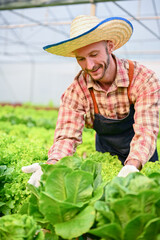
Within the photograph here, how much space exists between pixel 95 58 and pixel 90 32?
21 centimetres

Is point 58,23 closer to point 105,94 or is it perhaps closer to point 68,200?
point 105,94

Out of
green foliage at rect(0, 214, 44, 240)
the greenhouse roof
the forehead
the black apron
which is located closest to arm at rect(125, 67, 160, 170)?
the black apron

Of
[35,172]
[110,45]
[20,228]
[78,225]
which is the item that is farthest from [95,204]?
[110,45]

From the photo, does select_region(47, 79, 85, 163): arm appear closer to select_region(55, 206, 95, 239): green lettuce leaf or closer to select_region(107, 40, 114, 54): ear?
select_region(107, 40, 114, 54): ear

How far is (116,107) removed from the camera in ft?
8.31

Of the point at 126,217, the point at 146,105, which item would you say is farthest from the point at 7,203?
the point at 146,105

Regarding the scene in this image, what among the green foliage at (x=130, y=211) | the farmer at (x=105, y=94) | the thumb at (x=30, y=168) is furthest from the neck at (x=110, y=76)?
the green foliage at (x=130, y=211)

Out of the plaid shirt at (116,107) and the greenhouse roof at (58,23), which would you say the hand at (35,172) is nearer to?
the plaid shirt at (116,107)

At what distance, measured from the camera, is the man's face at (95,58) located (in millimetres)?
2150

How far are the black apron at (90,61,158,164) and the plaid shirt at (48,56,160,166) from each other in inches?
1.9

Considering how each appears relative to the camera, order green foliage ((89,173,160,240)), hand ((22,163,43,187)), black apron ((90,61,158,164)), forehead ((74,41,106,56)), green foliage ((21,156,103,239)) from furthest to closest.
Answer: black apron ((90,61,158,164))
forehead ((74,41,106,56))
hand ((22,163,43,187))
green foliage ((21,156,103,239))
green foliage ((89,173,160,240))

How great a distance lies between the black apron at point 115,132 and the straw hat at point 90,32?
1.00 feet

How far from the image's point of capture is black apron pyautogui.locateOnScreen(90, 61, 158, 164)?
A: 8.45 feet

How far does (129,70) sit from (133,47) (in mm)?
15719
